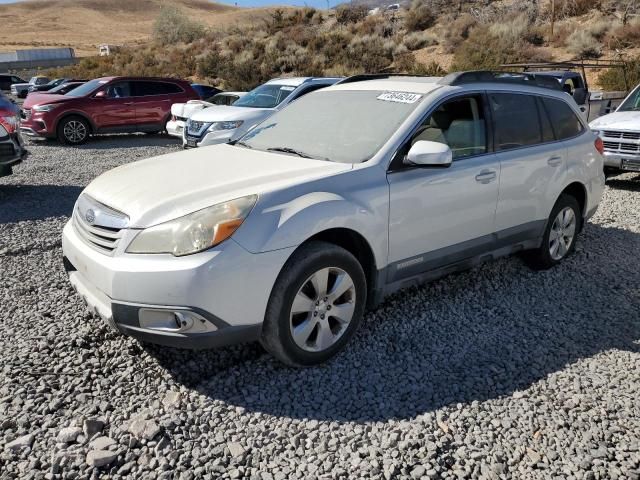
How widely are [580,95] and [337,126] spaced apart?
9038mm

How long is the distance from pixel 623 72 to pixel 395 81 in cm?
1556

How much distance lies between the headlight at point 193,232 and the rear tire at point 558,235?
3.12m

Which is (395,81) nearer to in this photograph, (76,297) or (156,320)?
(156,320)

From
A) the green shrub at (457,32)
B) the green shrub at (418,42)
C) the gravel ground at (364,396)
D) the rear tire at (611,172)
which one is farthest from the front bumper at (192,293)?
the green shrub at (418,42)

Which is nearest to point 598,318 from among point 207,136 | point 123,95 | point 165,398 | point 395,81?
point 395,81

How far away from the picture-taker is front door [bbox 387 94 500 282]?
146 inches

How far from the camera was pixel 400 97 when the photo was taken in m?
4.09

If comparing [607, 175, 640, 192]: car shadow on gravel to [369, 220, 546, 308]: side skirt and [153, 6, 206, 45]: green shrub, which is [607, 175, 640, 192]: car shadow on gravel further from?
[153, 6, 206, 45]: green shrub

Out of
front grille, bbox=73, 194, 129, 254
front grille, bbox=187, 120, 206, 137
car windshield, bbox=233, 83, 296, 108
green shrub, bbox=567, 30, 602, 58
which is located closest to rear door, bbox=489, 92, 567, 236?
front grille, bbox=73, 194, 129, 254

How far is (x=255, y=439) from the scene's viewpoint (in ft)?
9.29

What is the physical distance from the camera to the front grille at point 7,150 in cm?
764

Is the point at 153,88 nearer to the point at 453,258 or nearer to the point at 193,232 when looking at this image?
the point at 453,258

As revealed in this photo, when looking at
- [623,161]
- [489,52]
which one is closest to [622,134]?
[623,161]

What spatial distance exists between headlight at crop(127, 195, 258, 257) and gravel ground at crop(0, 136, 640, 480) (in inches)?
33.8
